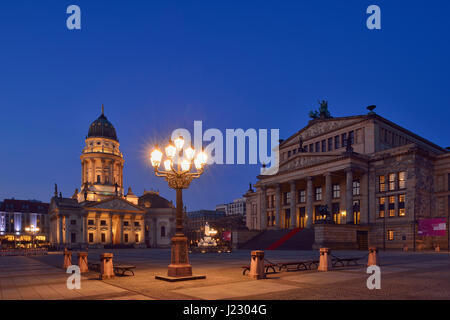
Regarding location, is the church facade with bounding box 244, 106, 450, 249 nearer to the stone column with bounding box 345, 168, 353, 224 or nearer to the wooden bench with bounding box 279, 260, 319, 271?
the stone column with bounding box 345, 168, 353, 224

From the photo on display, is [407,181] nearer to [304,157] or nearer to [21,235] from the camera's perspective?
[304,157]

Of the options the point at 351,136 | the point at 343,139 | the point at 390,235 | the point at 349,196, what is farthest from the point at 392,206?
the point at 343,139

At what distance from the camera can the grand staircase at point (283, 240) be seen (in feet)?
174

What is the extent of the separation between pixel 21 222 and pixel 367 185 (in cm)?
12097

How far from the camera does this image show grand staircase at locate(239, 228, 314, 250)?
5290 cm

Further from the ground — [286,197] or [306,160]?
[306,160]

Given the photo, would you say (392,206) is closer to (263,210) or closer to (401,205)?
(401,205)

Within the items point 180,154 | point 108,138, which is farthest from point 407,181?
point 108,138

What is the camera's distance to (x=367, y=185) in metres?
59.4

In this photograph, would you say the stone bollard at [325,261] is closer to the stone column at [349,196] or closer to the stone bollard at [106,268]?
the stone bollard at [106,268]

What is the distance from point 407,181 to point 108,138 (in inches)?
3483

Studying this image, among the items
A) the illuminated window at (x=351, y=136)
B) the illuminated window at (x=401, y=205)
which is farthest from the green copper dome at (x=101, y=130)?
the illuminated window at (x=401, y=205)

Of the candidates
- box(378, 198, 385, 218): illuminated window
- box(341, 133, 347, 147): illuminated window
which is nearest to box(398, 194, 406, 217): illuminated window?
box(378, 198, 385, 218): illuminated window
